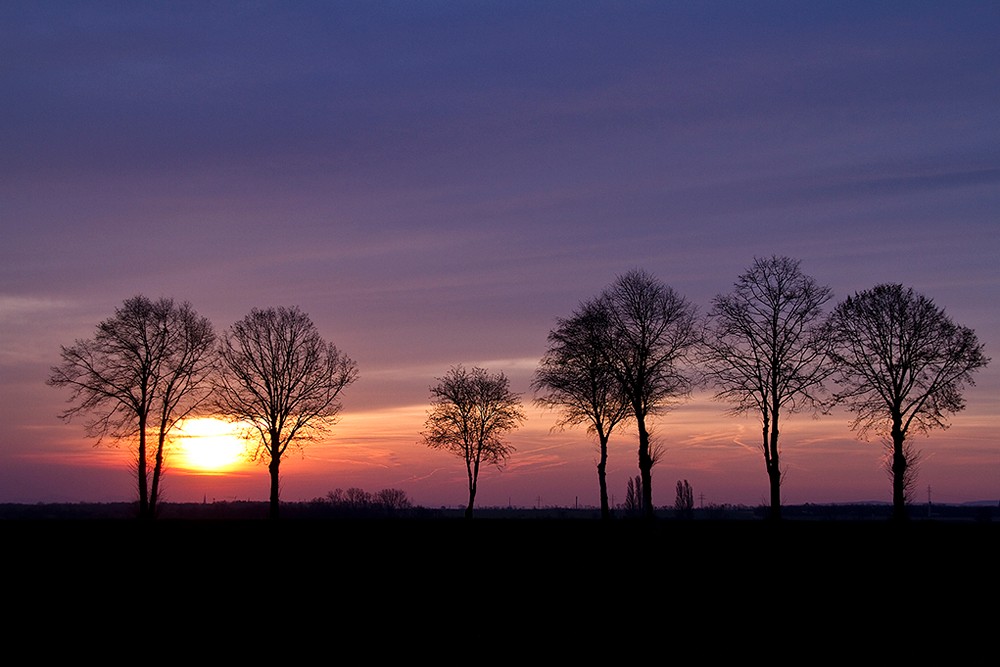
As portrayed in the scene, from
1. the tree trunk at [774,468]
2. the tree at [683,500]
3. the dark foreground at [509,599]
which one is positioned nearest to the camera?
the dark foreground at [509,599]

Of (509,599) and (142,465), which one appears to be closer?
(509,599)

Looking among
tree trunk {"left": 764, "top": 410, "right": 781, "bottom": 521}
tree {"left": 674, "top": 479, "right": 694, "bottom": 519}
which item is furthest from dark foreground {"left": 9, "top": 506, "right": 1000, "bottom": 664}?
tree {"left": 674, "top": 479, "right": 694, "bottom": 519}

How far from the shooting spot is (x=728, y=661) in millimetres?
16406

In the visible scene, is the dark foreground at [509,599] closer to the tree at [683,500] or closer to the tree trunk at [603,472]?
the tree trunk at [603,472]

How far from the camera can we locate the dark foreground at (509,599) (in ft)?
57.3

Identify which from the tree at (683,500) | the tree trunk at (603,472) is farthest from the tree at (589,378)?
the tree at (683,500)

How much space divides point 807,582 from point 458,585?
954 centimetres

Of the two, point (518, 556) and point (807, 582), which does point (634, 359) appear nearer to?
point (518, 556)

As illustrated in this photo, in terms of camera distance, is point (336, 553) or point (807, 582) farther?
point (336, 553)

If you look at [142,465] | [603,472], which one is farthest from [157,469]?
[603,472]

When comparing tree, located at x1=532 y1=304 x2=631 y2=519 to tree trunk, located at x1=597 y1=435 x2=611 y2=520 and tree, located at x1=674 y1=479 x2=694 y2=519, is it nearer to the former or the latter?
tree trunk, located at x1=597 y1=435 x2=611 y2=520

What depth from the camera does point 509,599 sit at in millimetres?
22500

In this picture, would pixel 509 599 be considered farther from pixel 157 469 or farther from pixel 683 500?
pixel 683 500

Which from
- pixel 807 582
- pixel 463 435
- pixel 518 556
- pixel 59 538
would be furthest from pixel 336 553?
pixel 463 435
